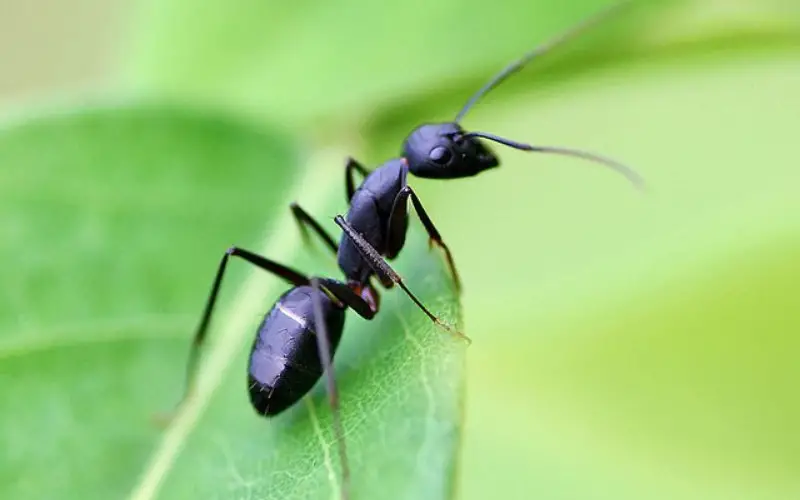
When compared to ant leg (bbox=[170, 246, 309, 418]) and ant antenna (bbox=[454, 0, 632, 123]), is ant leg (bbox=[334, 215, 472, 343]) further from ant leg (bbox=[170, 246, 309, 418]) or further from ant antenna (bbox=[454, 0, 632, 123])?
ant antenna (bbox=[454, 0, 632, 123])

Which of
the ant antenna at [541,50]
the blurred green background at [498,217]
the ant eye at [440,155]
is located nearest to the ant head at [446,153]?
the ant eye at [440,155]

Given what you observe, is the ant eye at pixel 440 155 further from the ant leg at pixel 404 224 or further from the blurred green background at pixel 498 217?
the blurred green background at pixel 498 217

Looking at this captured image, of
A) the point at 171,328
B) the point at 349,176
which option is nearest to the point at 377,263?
the point at 349,176

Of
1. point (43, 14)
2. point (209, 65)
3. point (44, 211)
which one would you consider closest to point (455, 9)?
point (209, 65)

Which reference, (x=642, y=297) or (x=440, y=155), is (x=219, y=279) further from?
(x=642, y=297)

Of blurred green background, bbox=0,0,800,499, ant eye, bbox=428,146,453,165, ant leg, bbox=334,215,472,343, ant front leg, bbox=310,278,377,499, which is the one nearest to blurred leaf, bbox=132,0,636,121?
blurred green background, bbox=0,0,800,499
